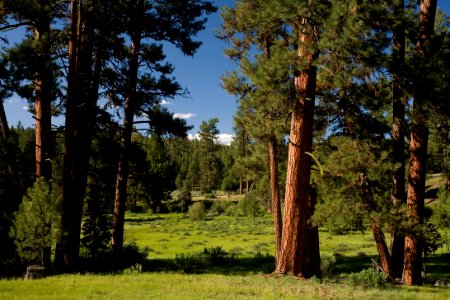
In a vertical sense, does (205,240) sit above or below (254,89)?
below

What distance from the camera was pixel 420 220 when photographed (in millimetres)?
9828

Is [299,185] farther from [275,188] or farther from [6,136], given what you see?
[6,136]

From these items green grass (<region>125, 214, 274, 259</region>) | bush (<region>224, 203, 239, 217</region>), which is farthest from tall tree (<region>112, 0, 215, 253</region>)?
bush (<region>224, 203, 239, 217</region>)

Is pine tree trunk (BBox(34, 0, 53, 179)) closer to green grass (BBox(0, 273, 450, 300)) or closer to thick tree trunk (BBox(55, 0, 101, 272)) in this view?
thick tree trunk (BBox(55, 0, 101, 272))

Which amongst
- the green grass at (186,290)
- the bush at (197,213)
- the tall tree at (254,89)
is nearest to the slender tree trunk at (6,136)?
the green grass at (186,290)

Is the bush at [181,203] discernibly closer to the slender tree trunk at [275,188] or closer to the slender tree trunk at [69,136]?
the slender tree trunk at [275,188]

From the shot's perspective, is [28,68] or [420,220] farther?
[28,68]

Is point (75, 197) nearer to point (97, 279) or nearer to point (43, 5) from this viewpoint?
point (97, 279)

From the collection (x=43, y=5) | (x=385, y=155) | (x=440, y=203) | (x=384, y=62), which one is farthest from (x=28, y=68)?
(x=440, y=203)

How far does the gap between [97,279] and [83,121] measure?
5739 mm

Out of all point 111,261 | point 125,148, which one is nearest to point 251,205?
point 125,148

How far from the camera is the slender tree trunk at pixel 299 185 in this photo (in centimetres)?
944

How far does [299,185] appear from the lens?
9.48 m

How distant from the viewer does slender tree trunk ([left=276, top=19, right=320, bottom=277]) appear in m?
9.44
